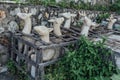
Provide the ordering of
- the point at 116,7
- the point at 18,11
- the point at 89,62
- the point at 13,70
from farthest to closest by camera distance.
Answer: the point at 116,7 → the point at 18,11 → the point at 13,70 → the point at 89,62

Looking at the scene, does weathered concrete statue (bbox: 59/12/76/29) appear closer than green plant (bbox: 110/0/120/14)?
Yes

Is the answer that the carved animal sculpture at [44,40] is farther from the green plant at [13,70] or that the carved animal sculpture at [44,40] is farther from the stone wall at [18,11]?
the stone wall at [18,11]

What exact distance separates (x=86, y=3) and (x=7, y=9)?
2877mm

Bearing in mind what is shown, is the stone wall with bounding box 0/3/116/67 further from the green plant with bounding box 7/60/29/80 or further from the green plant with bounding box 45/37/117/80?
the green plant with bounding box 45/37/117/80

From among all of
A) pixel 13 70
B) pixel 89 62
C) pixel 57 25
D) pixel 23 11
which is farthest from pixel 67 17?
pixel 13 70

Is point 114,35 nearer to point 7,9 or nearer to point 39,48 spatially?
point 39,48

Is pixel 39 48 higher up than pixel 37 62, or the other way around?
pixel 39 48

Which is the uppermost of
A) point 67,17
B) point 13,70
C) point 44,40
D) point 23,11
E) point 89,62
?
point 23,11

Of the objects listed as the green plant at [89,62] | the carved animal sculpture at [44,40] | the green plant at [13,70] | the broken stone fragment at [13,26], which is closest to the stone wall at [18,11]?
the broken stone fragment at [13,26]

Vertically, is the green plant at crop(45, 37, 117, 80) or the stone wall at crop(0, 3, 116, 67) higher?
the stone wall at crop(0, 3, 116, 67)

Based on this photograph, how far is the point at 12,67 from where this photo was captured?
4449 mm

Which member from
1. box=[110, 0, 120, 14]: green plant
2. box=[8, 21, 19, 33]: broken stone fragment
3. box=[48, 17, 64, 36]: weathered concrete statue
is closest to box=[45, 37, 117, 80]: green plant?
box=[48, 17, 64, 36]: weathered concrete statue

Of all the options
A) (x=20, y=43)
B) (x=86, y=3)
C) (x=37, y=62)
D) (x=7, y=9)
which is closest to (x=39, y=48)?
(x=37, y=62)

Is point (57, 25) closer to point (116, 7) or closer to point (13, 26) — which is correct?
point (13, 26)
